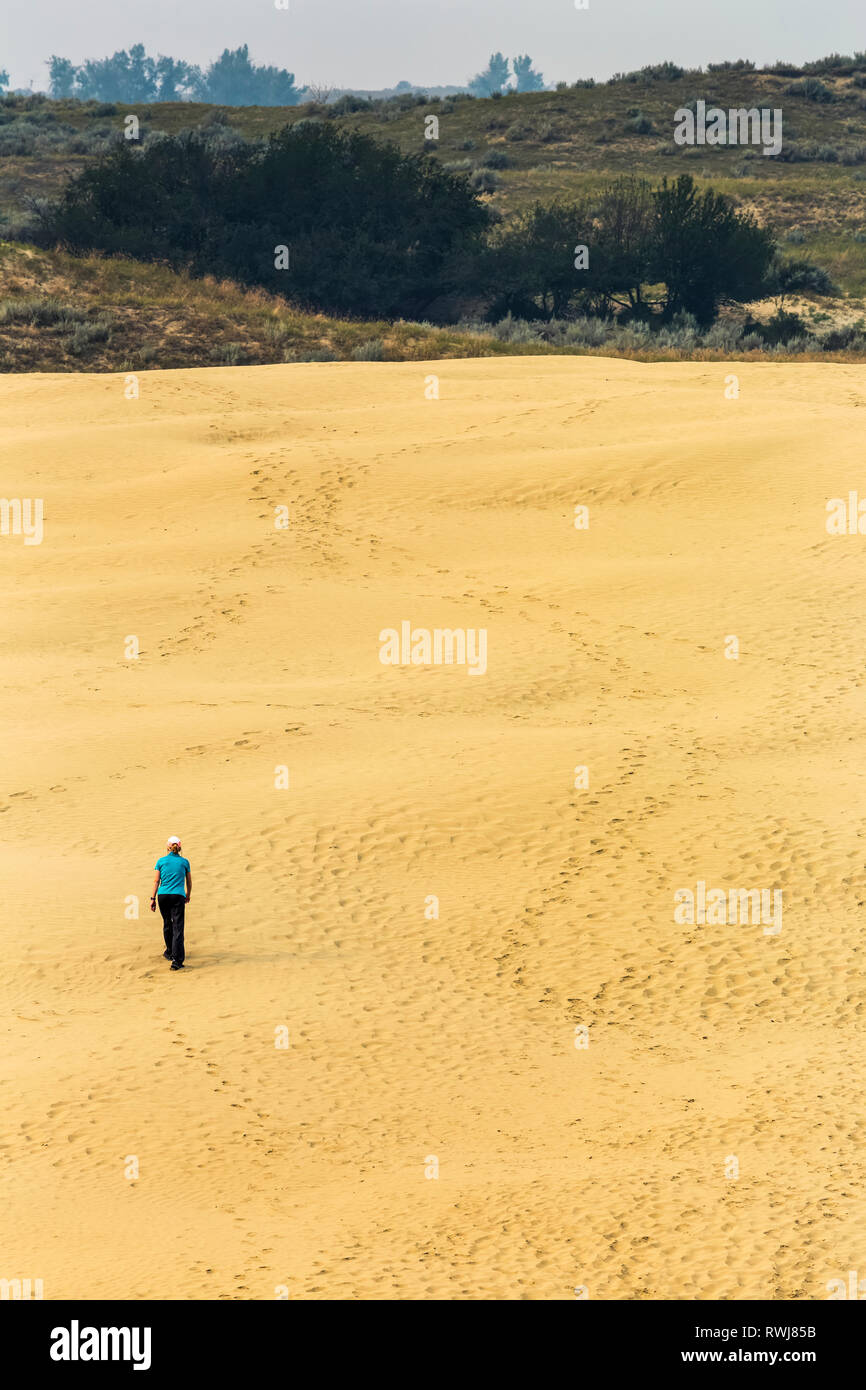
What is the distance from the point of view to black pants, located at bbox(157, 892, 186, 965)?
36.4ft

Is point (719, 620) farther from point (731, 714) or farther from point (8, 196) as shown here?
point (8, 196)

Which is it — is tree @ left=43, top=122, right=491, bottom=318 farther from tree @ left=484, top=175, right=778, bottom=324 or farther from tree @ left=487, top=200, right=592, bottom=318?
tree @ left=484, top=175, right=778, bottom=324

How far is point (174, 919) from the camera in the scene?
11.2 metres

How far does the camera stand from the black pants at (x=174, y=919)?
11.1 meters

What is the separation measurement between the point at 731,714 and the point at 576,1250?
891cm

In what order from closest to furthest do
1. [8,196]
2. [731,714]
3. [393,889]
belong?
[393,889], [731,714], [8,196]

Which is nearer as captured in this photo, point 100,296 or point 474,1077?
point 474,1077

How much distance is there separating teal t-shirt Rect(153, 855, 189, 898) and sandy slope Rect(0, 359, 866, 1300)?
63 centimetres

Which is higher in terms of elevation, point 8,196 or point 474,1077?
point 8,196

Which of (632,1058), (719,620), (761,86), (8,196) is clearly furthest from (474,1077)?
(761,86)

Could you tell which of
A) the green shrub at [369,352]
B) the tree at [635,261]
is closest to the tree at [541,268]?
the tree at [635,261]

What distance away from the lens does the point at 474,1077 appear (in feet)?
32.1

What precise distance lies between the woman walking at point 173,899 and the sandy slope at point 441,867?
7.2 inches

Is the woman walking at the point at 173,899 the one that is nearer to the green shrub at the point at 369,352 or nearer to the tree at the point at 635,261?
the green shrub at the point at 369,352
